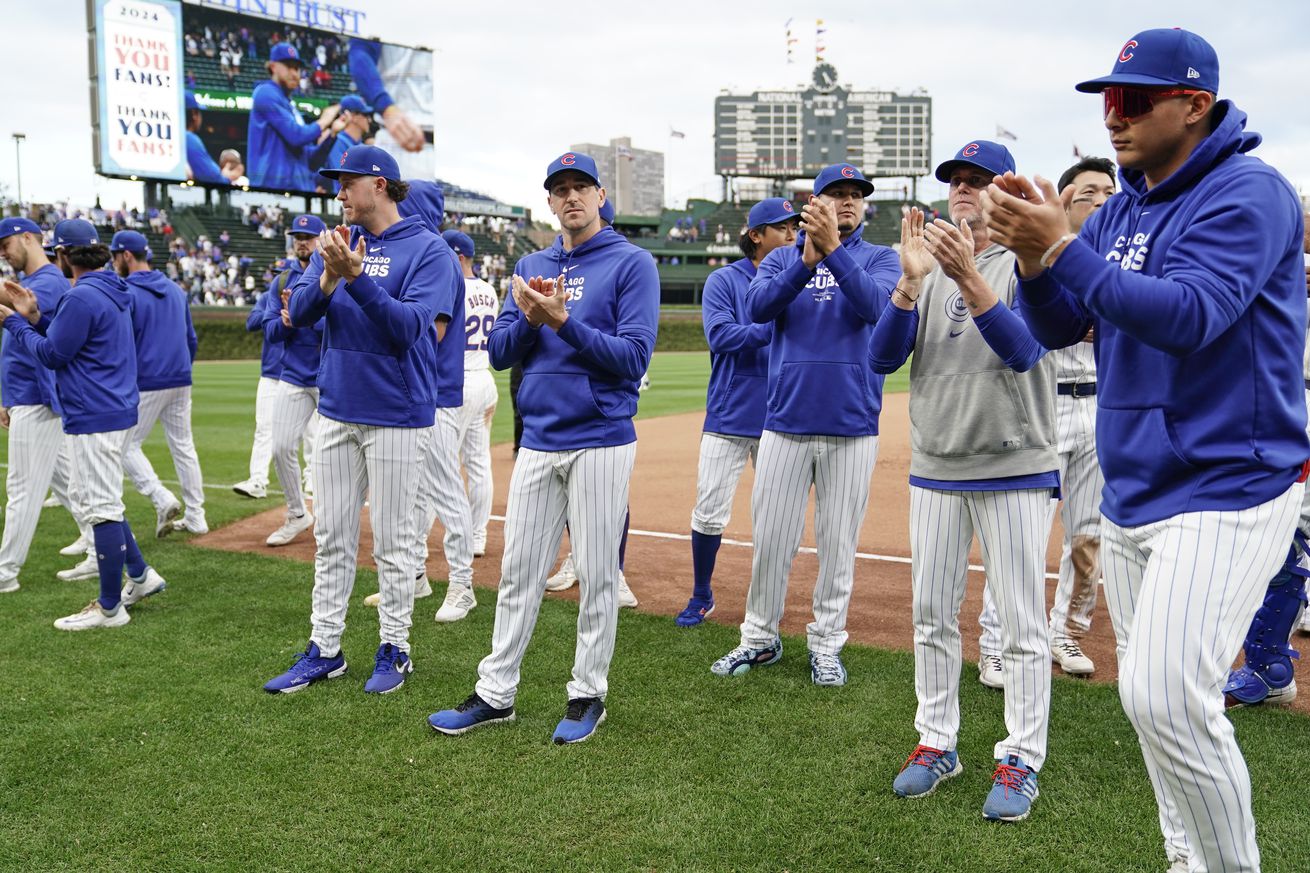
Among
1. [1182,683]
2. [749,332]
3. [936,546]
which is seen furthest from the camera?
[749,332]

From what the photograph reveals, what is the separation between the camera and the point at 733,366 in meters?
5.85

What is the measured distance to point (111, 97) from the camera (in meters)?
35.9

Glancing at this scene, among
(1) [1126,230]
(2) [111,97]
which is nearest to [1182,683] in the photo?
(1) [1126,230]

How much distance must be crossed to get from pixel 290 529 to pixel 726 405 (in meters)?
3.82

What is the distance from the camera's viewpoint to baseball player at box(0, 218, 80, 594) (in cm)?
619

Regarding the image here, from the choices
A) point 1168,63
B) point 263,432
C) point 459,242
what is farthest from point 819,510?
point 263,432

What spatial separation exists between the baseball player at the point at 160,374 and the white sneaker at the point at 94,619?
6.89ft

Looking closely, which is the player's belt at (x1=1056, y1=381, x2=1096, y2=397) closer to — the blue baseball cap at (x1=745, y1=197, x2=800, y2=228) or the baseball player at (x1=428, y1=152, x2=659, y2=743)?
the blue baseball cap at (x1=745, y1=197, x2=800, y2=228)

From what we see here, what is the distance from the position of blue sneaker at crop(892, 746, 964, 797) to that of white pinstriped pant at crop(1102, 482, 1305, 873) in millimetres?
1221

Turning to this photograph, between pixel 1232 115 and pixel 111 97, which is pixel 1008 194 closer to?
pixel 1232 115

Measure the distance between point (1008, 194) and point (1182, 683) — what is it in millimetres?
1198

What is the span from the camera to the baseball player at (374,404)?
464 centimetres

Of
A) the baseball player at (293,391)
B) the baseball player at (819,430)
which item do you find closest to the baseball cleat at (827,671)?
the baseball player at (819,430)

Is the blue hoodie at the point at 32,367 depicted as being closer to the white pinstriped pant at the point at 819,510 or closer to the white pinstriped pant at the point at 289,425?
the white pinstriped pant at the point at 289,425
